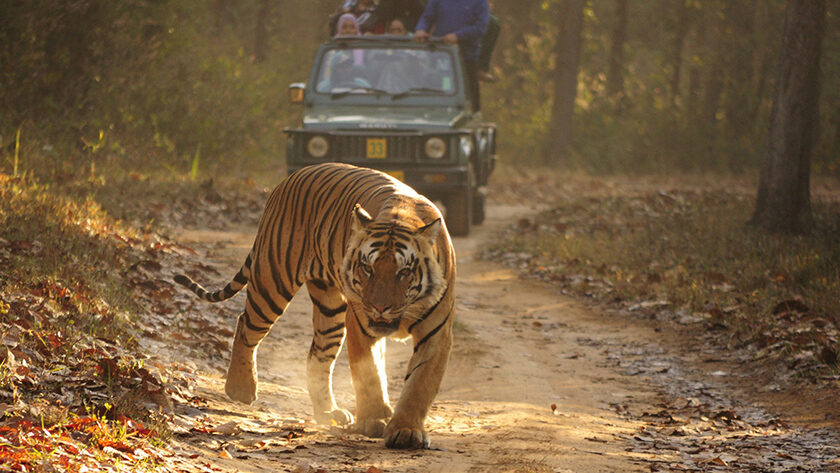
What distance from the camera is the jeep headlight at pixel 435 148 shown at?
38.1 feet

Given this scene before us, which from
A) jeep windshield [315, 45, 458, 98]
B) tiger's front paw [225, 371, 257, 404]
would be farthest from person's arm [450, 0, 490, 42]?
tiger's front paw [225, 371, 257, 404]

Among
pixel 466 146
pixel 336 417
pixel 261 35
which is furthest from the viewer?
pixel 261 35

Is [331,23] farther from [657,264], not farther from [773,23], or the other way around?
[773,23]

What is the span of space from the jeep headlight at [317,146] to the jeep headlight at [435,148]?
1.14m

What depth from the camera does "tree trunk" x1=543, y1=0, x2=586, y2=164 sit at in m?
22.9

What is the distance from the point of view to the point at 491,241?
12.8m

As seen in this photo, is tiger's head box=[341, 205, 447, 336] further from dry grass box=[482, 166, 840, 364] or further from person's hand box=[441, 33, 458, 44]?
person's hand box=[441, 33, 458, 44]

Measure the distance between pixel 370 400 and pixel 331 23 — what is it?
981cm

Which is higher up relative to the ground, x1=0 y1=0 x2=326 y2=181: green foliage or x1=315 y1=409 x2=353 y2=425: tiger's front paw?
x1=0 y1=0 x2=326 y2=181: green foliage

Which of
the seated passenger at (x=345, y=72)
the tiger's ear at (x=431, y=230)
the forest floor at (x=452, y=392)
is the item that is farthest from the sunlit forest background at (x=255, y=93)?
the tiger's ear at (x=431, y=230)

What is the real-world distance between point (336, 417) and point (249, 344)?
2.04ft

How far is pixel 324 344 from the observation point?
542 cm

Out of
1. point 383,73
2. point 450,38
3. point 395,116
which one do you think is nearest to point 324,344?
point 395,116

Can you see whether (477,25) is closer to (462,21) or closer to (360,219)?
(462,21)
